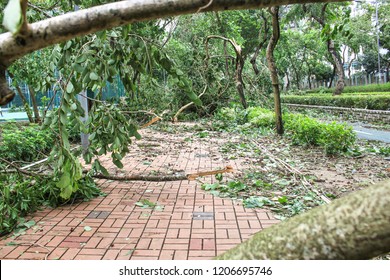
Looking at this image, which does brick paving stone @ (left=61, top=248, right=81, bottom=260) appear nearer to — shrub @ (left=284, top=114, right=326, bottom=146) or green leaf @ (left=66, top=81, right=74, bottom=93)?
green leaf @ (left=66, top=81, right=74, bottom=93)

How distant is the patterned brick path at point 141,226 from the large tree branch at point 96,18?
2215mm

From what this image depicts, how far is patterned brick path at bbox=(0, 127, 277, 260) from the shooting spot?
3115 mm

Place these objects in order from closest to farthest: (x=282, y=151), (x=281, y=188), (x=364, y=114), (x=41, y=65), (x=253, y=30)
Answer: (x=281, y=188)
(x=282, y=151)
(x=41, y=65)
(x=364, y=114)
(x=253, y=30)

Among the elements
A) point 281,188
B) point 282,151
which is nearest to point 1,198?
point 281,188

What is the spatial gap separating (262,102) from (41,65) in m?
8.88

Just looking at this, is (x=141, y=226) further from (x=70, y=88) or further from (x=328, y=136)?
(x=328, y=136)

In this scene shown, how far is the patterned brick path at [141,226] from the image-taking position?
3.12 m

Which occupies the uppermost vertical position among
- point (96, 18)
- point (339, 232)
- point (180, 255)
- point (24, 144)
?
point (96, 18)

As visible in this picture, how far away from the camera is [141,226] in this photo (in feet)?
12.2

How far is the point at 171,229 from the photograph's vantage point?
3.61 meters

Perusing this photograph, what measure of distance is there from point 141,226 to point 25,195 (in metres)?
1.37

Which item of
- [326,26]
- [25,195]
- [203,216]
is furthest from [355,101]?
[25,195]

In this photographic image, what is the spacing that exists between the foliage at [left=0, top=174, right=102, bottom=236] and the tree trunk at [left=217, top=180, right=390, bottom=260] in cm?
324

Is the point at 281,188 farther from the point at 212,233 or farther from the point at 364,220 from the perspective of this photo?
the point at 364,220
